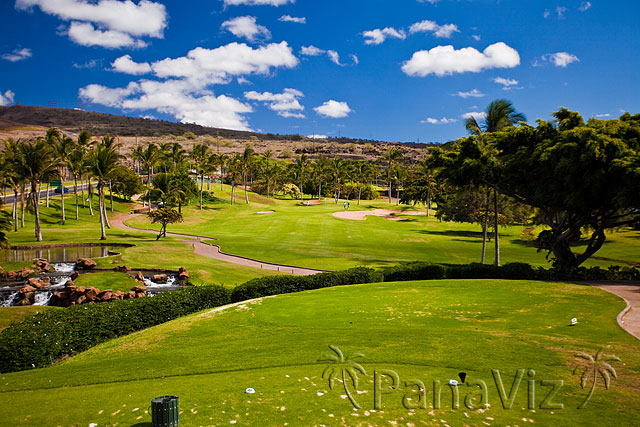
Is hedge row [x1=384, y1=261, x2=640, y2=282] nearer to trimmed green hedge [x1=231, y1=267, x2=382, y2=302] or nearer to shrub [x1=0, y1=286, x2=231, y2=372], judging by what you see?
trimmed green hedge [x1=231, y1=267, x2=382, y2=302]

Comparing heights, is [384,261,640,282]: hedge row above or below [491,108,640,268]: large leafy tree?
below

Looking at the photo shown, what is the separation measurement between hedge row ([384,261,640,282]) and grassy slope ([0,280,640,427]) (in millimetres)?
6351

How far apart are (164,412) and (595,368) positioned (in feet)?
36.6

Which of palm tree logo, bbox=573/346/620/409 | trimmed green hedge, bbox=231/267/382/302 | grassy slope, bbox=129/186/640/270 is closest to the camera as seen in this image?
palm tree logo, bbox=573/346/620/409

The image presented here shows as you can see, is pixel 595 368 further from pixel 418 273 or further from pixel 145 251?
pixel 145 251

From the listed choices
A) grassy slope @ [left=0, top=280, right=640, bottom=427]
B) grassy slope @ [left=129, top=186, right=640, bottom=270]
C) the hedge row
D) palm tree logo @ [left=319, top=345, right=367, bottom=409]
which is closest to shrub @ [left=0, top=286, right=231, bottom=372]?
grassy slope @ [left=0, top=280, right=640, bottom=427]

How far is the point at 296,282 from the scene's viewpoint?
96.5ft

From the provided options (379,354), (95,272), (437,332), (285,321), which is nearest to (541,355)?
(437,332)

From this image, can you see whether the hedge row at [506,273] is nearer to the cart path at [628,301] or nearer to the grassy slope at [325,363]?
the cart path at [628,301]

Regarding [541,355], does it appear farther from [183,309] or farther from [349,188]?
[349,188]

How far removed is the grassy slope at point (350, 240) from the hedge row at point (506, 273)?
36.8ft

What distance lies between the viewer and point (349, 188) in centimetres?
13525

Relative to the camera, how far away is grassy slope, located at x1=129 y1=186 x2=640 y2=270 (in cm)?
4845

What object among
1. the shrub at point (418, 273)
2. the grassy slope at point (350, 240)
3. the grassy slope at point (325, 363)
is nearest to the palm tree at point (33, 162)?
the grassy slope at point (350, 240)
